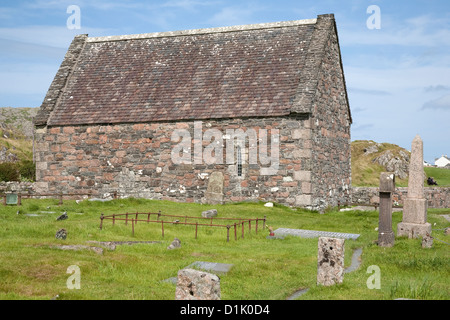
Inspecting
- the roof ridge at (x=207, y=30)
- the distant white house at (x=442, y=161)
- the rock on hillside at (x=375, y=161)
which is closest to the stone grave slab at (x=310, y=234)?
the roof ridge at (x=207, y=30)

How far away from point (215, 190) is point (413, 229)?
11904 mm

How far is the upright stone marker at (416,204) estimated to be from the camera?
16781mm

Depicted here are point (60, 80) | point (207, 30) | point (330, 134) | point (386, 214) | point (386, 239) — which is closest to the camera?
point (386, 239)

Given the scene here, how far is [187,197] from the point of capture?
2762cm

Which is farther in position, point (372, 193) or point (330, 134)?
point (372, 193)

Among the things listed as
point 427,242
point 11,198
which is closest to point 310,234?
point 427,242

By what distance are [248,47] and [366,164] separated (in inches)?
972

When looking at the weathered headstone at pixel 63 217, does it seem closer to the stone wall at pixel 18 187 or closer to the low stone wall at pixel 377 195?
Answer: the stone wall at pixel 18 187

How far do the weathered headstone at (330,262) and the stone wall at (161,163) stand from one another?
48.0ft

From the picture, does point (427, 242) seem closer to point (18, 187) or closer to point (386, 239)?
point (386, 239)

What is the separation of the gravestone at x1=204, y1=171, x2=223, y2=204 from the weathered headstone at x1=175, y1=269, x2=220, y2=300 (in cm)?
1865

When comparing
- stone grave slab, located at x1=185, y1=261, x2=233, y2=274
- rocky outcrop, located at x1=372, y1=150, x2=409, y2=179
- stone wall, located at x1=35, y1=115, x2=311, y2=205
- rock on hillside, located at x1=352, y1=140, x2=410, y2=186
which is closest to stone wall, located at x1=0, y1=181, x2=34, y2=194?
stone wall, located at x1=35, y1=115, x2=311, y2=205

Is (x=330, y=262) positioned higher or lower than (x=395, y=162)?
lower

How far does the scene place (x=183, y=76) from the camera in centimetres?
2967
